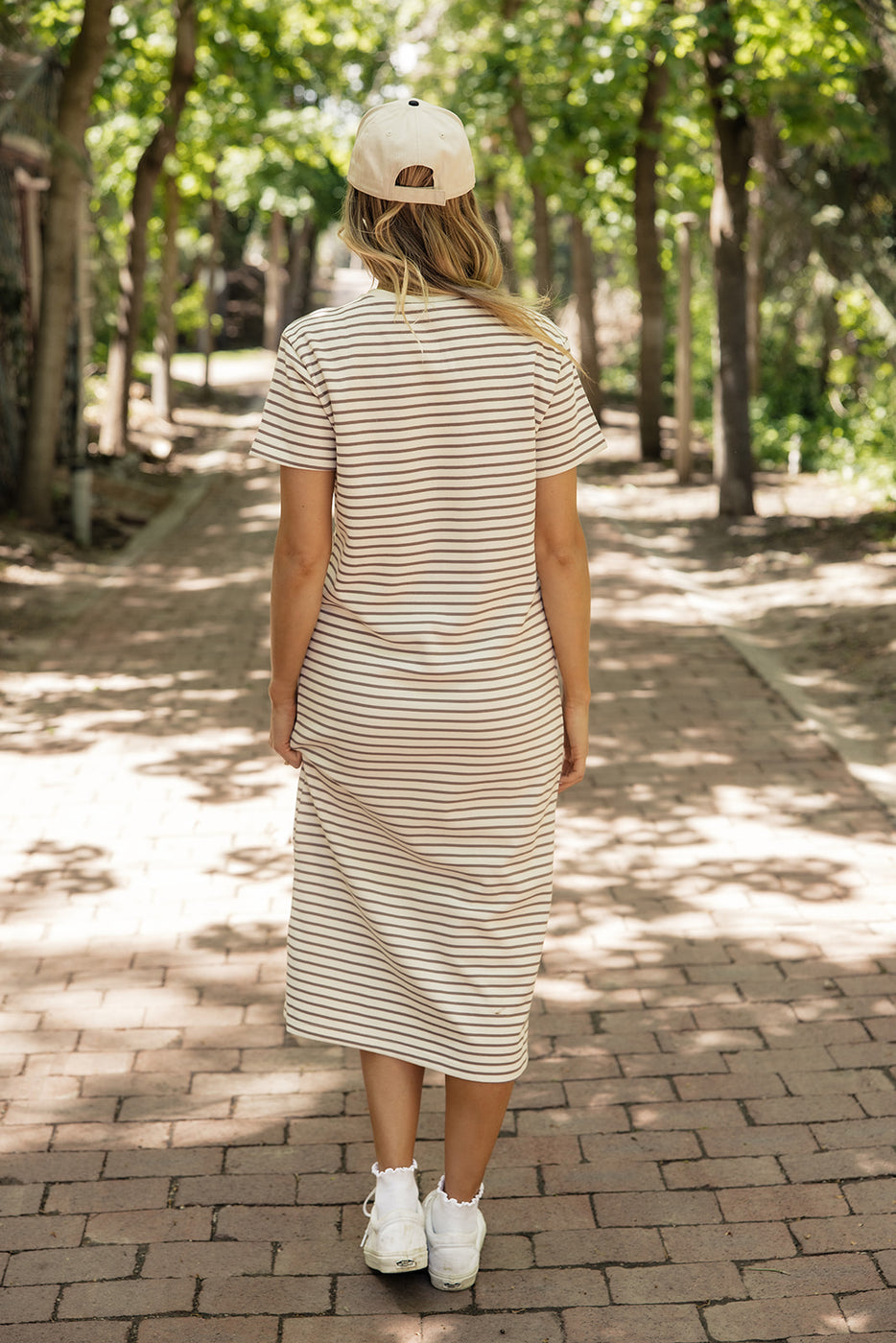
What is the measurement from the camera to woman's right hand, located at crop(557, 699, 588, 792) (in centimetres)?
260

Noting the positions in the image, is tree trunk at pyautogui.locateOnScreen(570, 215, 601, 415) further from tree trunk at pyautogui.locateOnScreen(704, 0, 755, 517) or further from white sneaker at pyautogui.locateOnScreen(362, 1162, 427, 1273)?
white sneaker at pyautogui.locateOnScreen(362, 1162, 427, 1273)

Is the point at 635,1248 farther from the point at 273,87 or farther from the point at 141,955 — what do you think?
the point at 273,87

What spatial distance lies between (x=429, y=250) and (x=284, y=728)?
922mm

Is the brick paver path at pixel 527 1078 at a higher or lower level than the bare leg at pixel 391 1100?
lower

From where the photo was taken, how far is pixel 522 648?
8.08ft

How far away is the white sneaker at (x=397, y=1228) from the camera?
263 centimetres

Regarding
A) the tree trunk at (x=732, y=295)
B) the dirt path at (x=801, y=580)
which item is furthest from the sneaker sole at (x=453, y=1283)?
the tree trunk at (x=732, y=295)

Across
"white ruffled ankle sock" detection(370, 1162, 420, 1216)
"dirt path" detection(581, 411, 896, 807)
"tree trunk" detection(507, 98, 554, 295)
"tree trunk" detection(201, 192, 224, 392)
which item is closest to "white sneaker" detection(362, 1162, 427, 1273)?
"white ruffled ankle sock" detection(370, 1162, 420, 1216)

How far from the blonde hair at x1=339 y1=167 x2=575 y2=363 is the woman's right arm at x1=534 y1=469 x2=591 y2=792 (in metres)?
0.27

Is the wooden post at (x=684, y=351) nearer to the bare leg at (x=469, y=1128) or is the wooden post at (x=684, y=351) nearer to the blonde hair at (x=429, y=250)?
the blonde hair at (x=429, y=250)

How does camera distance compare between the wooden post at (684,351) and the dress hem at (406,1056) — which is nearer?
the dress hem at (406,1056)

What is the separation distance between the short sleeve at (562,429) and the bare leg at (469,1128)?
3.87ft

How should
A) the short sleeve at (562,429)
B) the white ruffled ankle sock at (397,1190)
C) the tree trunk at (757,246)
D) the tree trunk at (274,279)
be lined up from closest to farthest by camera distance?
the short sleeve at (562,429) → the white ruffled ankle sock at (397,1190) → the tree trunk at (757,246) → the tree trunk at (274,279)

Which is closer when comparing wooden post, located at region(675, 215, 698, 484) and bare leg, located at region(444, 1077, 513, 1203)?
bare leg, located at region(444, 1077, 513, 1203)
